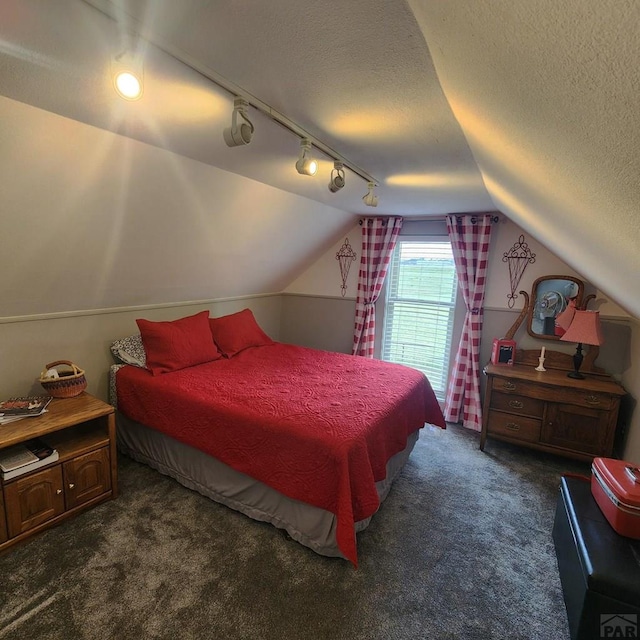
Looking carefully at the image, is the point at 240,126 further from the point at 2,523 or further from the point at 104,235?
the point at 2,523

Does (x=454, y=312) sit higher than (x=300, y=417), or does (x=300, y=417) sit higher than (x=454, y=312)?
(x=454, y=312)

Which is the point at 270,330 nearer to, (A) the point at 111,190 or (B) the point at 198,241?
(B) the point at 198,241

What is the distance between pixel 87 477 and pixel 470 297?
3370mm

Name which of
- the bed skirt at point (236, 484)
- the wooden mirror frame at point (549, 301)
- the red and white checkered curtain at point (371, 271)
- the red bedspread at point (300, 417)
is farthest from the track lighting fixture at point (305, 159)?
the wooden mirror frame at point (549, 301)

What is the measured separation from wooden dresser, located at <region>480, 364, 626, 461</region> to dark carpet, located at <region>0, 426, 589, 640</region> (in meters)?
0.55

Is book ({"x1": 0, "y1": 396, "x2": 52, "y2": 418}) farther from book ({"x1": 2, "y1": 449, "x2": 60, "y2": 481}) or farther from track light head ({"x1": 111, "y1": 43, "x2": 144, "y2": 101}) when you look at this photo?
track light head ({"x1": 111, "y1": 43, "x2": 144, "y2": 101})

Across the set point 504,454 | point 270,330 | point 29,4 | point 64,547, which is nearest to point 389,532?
point 504,454

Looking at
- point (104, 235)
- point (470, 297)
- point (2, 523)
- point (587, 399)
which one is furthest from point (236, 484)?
point (470, 297)

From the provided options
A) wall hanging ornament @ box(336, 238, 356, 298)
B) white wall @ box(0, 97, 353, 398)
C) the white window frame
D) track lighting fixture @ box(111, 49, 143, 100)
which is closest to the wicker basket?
white wall @ box(0, 97, 353, 398)

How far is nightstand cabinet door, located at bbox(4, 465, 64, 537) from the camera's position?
185 centimetres

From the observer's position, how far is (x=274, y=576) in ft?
5.87

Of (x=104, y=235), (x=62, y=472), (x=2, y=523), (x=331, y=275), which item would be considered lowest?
(x=2, y=523)

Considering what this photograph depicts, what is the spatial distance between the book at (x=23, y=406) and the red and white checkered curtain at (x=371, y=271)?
291 centimetres

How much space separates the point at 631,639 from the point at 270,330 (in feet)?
Answer: 13.1
